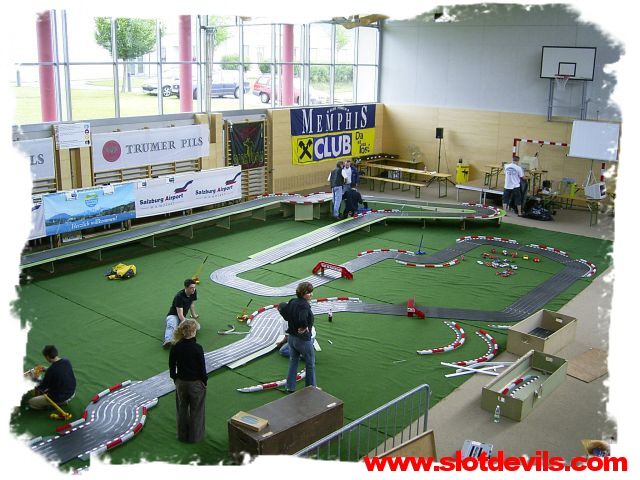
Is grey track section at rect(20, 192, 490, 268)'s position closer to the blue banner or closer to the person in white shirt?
the person in white shirt

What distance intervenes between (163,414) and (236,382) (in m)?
1.22

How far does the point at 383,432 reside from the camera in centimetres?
809

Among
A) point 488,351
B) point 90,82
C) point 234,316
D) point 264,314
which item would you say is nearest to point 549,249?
point 488,351

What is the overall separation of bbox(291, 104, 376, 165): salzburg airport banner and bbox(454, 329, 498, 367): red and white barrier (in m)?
11.4

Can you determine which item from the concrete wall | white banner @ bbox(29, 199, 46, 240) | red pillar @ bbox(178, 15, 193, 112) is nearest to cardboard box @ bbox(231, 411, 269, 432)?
white banner @ bbox(29, 199, 46, 240)

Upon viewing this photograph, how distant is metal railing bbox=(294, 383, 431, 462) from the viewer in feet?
24.6

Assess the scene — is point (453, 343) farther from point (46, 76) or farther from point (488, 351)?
point (46, 76)

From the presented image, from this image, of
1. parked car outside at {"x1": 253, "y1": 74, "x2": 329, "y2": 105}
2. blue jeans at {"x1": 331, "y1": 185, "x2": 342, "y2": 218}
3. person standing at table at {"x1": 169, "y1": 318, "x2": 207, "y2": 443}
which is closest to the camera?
person standing at table at {"x1": 169, "y1": 318, "x2": 207, "y2": 443}

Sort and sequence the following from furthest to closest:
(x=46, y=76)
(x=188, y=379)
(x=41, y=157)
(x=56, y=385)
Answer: (x=46, y=76), (x=41, y=157), (x=56, y=385), (x=188, y=379)

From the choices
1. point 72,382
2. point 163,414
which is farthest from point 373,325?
Result: point 72,382

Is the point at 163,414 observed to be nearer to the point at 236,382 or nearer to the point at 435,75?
the point at 236,382

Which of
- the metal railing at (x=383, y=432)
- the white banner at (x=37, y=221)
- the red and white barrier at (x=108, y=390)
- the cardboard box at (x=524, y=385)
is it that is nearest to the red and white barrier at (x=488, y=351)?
the cardboard box at (x=524, y=385)

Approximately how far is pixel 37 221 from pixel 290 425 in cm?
878

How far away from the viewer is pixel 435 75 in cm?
2327
